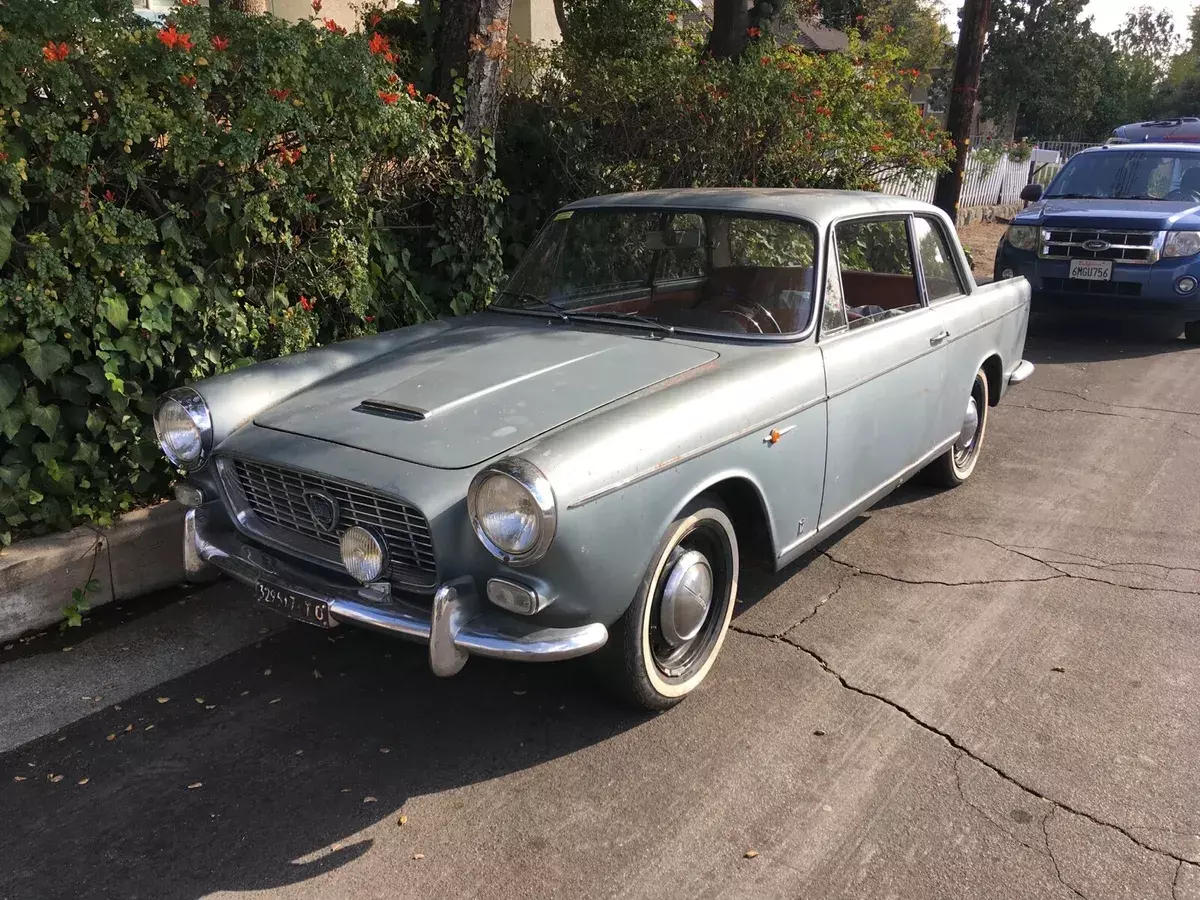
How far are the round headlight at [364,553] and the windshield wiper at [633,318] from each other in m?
1.58

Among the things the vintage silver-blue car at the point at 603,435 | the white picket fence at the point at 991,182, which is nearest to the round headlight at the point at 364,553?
the vintage silver-blue car at the point at 603,435

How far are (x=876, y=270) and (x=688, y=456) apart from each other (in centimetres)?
203

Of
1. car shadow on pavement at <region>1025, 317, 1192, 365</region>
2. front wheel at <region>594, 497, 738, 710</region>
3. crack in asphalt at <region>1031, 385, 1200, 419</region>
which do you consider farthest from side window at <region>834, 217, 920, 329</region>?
car shadow on pavement at <region>1025, 317, 1192, 365</region>

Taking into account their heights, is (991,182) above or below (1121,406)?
above

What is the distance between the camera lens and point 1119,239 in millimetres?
9328

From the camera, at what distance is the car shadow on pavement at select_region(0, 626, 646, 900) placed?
2.69 m

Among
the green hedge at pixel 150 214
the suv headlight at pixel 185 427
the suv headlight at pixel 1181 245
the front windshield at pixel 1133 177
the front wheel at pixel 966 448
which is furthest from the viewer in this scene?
the front windshield at pixel 1133 177

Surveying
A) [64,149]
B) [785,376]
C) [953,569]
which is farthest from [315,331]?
[953,569]

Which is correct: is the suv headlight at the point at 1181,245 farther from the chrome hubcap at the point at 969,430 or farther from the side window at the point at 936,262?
the side window at the point at 936,262

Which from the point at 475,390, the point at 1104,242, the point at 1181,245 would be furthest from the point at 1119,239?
the point at 475,390

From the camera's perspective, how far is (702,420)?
10.8 feet

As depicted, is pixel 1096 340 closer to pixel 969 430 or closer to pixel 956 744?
pixel 969 430

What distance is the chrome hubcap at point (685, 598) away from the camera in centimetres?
328

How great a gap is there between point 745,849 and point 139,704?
212 cm
